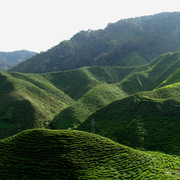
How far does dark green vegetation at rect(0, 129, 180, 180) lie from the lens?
73.9 feet

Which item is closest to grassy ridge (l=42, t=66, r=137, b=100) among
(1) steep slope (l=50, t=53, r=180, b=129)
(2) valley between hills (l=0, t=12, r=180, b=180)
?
(1) steep slope (l=50, t=53, r=180, b=129)

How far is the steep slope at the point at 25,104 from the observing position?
5931 cm

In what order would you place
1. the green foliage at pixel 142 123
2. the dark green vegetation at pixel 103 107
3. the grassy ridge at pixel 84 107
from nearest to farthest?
the green foliage at pixel 142 123, the dark green vegetation at pixel 103 107, the grassy ridge at pixel 84 107

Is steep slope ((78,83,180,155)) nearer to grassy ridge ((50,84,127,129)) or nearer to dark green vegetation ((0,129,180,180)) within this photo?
dark green vegetation ((0,129,180,180))

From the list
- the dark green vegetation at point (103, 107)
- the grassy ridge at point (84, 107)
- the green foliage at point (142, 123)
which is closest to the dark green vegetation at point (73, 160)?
the green foliage at point (142, 123)

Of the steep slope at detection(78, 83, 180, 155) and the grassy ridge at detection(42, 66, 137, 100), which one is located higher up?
the grassy ridge at detection(42, 66, 137, 100)

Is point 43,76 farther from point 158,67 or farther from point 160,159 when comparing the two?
point 160,159

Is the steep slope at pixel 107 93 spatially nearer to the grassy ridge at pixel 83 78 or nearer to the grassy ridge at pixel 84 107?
the grassy ridge at pixel 84 107

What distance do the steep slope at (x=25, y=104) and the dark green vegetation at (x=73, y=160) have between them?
32496mm

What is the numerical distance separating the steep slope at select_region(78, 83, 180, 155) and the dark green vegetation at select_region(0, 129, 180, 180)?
7028 mm

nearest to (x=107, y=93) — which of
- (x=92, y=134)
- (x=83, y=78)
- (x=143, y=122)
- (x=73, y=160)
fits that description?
(x=83, y=78)

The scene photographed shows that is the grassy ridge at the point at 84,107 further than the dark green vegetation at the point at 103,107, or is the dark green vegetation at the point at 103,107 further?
the grassy ridge at the point at 84,107

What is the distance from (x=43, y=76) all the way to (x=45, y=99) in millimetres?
35884

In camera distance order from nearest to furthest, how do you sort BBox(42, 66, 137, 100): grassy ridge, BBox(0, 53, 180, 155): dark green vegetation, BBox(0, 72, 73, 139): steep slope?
1. BBox(0, 53, 180, 155): dark green vegetation
2. BBox(0, 72, 73, 139): steep slope
3. BBox(42, 66, 137, 100): grassy ridge
